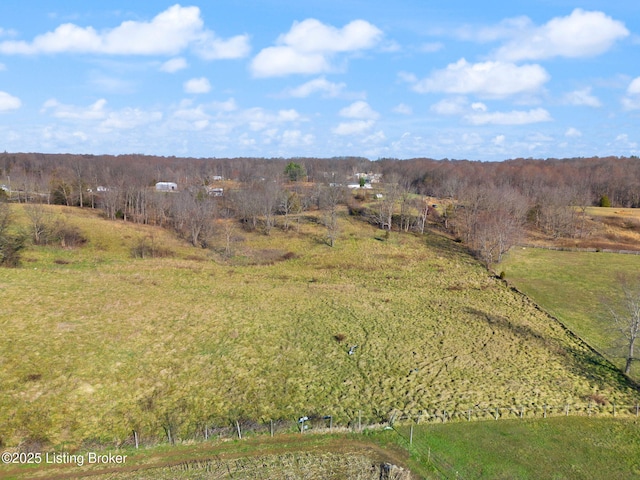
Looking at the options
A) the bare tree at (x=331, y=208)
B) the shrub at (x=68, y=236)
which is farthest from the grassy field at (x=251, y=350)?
the bare tree at (x=331, y=208)

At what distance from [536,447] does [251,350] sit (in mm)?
18705

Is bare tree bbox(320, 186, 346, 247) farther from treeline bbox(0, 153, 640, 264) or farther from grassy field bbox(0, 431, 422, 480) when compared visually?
grassy field bbox(0, 431, 422, 480)

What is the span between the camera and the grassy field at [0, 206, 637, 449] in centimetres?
2348

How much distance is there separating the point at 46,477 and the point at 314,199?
76692mm

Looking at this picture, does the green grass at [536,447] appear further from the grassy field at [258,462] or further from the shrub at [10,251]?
the shrub at [10,251]

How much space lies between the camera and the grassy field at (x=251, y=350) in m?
23.5

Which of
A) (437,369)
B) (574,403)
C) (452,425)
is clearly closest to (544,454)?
(452,425)

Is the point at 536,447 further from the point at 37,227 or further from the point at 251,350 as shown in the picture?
the point at 37,227

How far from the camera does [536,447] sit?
21234mm

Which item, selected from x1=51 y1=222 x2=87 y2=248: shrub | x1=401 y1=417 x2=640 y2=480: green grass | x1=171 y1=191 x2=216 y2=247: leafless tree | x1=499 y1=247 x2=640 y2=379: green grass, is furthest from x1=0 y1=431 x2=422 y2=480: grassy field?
x1=171 y1=191 x2=216 y2=247: leafless tree

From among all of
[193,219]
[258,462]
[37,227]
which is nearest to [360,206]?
[193,219]

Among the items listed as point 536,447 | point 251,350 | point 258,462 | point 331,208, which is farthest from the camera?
point 331,208

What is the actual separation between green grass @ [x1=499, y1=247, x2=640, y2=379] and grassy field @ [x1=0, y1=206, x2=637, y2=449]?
212cm

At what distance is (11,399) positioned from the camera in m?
22.8
